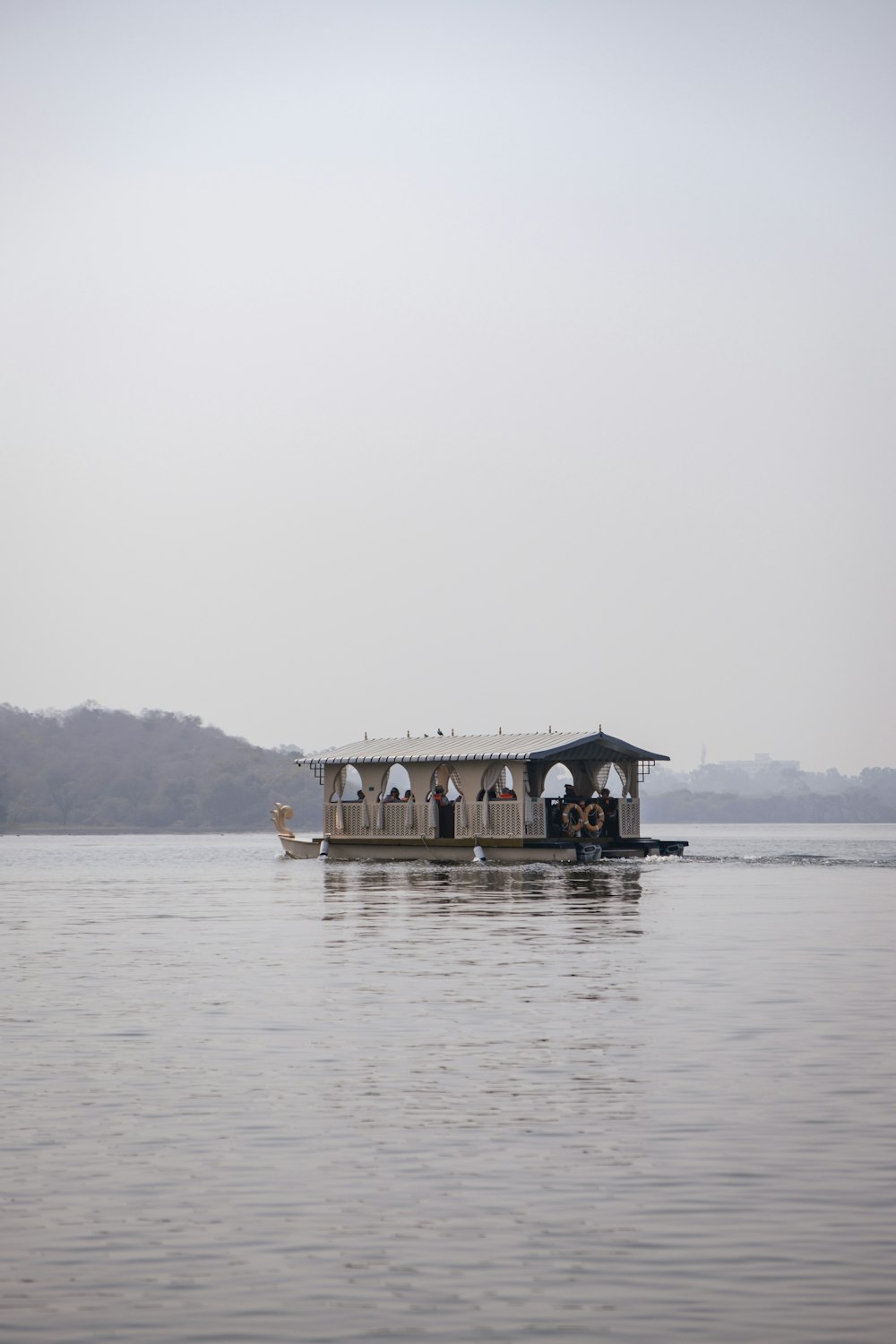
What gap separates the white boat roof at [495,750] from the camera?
56.6 m

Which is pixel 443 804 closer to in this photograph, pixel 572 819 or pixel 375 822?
Answer: pixel 375 822

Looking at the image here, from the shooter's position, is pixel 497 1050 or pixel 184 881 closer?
pixel 497 1050

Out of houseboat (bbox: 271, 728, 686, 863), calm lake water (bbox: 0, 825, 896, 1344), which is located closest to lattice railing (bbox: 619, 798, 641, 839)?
houseboat (bbox: 271, 728, 686, 863)

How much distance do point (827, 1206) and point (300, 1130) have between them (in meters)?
3.89

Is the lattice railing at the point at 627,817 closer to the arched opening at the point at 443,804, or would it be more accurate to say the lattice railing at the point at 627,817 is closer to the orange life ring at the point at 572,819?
the orange life ring at the point at 572,819

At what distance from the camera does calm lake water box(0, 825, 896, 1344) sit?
28.9 feet

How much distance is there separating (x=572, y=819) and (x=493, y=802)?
257 cm

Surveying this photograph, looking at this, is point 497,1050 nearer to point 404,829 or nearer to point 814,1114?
point 814,1114

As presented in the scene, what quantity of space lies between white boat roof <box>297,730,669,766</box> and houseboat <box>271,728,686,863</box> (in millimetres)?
43

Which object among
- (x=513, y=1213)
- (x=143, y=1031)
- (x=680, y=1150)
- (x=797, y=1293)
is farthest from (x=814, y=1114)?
(x=143, y=1031)

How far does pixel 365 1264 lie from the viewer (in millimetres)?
9477

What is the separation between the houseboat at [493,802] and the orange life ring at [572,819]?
0.03 m

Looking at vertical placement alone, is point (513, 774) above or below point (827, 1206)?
above

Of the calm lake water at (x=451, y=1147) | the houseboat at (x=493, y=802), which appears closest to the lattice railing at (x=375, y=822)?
the houseboat at (x=493, y=802)
